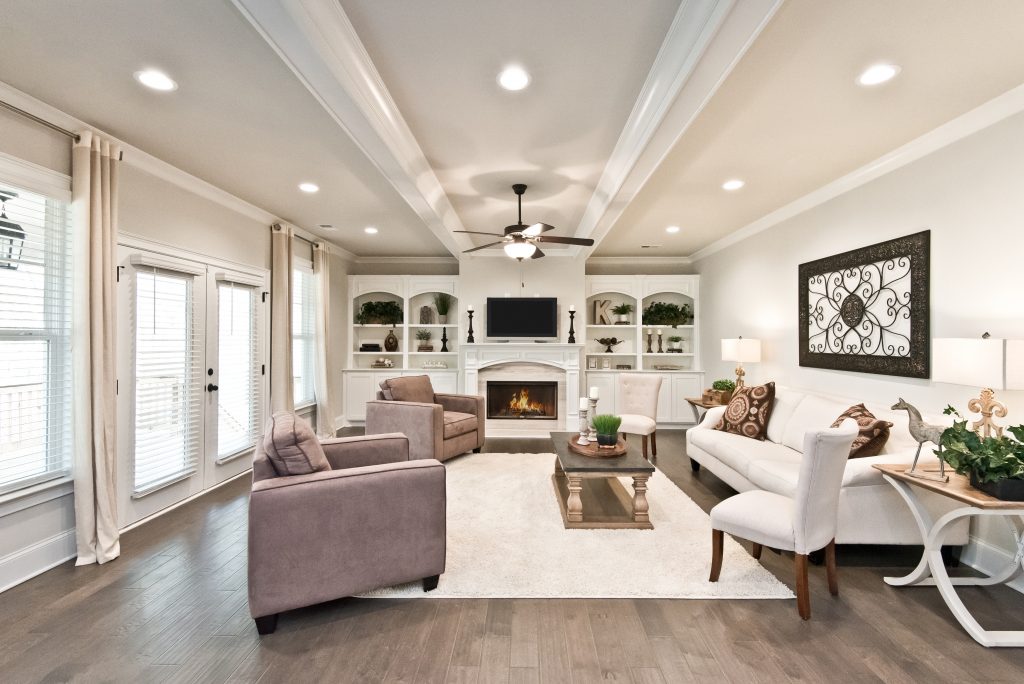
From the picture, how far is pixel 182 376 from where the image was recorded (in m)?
3.69

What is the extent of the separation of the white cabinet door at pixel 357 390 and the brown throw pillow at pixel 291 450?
4728 mm

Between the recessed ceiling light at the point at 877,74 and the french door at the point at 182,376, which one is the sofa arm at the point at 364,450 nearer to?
the french door at the point at 182,376

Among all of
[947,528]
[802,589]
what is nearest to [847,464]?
[947,528]

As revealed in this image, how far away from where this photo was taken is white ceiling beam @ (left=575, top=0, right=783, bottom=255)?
177 centimetres

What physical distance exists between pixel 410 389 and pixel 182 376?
213cm

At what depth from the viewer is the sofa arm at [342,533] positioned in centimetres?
206

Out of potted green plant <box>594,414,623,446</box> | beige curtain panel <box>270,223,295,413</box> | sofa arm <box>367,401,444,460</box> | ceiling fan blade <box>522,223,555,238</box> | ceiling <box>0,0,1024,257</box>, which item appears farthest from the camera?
beige curtain panel <box>270,223,295,413</box>

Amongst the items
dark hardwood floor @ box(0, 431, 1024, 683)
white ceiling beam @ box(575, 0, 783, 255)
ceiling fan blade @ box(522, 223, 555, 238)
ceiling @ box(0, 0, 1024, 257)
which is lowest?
dark hardwood floor @ box(0, 431, 1024, 683)

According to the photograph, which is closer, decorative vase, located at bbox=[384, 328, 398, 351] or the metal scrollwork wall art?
the metal scrollwork wall art

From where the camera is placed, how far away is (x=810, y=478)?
7.22 ft

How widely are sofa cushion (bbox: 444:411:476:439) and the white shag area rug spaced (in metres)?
0.95

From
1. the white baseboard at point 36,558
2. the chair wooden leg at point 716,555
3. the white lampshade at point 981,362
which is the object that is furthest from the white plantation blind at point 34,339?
the white lampshade at point 981,362

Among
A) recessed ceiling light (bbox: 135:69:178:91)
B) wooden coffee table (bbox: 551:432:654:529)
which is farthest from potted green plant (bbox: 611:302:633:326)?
recessed ceiling light (bbox: 135:69:178:91)

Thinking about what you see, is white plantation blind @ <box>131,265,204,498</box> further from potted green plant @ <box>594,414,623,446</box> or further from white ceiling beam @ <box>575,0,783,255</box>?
white ceiling beam @ <box>575,0,783,255</box>
